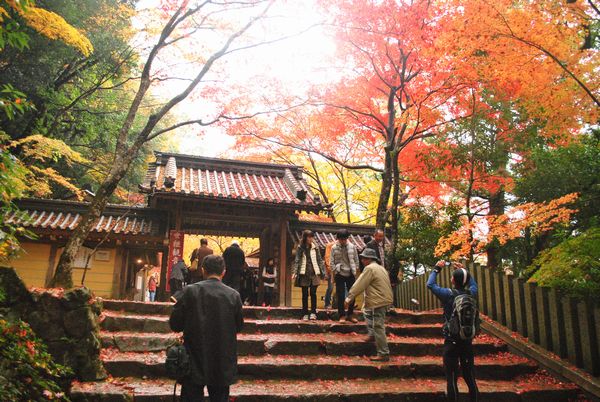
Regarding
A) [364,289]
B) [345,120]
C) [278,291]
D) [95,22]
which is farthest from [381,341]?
[95,22]

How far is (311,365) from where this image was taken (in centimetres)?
659

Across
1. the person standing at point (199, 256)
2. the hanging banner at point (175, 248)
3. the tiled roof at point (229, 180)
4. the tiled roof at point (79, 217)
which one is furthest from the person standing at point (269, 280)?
the tiled roof at point (79, 217)

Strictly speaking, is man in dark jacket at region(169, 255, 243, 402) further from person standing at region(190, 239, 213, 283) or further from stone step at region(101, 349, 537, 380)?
person standing at region(190, 239, 213, 283)

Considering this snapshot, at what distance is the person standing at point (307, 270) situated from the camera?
8648mm

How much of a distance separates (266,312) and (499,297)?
4885 mm

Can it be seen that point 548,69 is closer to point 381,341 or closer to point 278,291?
point 381,341

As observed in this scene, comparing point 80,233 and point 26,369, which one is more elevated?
point 80,233

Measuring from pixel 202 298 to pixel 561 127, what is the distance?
9485 mm

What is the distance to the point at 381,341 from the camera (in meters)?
7.11

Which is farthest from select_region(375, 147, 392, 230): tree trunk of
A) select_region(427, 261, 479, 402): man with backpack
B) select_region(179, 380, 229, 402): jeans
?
select_region(179, 380, 229, 402): jeans

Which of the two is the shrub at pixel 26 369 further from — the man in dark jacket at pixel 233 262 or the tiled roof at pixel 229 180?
the tiled roof at pixel 229 180

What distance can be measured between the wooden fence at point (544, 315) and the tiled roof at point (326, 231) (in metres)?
6.63

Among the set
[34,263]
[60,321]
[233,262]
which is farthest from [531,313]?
[34,263]

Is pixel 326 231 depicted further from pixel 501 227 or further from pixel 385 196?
pixel 501 227
